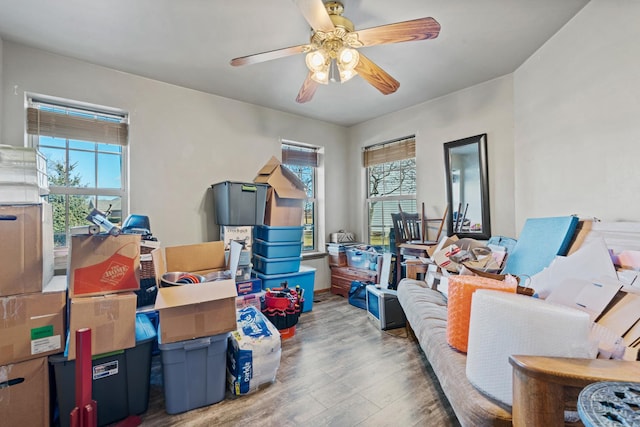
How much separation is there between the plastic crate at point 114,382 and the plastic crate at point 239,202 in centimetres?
144

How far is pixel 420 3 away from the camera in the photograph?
188 cm

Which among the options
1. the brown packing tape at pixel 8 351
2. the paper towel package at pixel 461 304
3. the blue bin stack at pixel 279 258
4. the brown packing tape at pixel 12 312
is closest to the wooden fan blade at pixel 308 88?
the blue bin stack at pixel 279 258

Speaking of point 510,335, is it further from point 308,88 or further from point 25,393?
point 25,393

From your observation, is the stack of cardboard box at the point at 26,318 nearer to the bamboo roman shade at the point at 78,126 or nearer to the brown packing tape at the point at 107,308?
the brown packing tape at the point at 107,308

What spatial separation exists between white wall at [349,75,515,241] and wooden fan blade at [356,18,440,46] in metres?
1.73

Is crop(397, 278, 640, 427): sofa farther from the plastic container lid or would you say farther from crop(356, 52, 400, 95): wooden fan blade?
crop(356, 52, 400, 95): wooden fan blade

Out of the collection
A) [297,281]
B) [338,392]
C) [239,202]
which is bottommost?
[338,392]

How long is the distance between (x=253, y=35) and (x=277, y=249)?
6.64 feet

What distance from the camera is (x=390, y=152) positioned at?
13.3 feet

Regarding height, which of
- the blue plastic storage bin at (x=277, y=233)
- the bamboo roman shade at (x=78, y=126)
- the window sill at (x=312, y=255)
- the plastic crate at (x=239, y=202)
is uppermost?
the bamboo roman shade at (x=78, y=126)

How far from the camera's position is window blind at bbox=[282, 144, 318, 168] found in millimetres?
3996

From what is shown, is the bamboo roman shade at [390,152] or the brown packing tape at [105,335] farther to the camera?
the bamboo roman shade at [390,152]

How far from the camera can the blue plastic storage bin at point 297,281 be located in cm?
316

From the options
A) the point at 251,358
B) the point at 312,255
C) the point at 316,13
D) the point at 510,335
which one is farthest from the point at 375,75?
the point at 312,255
